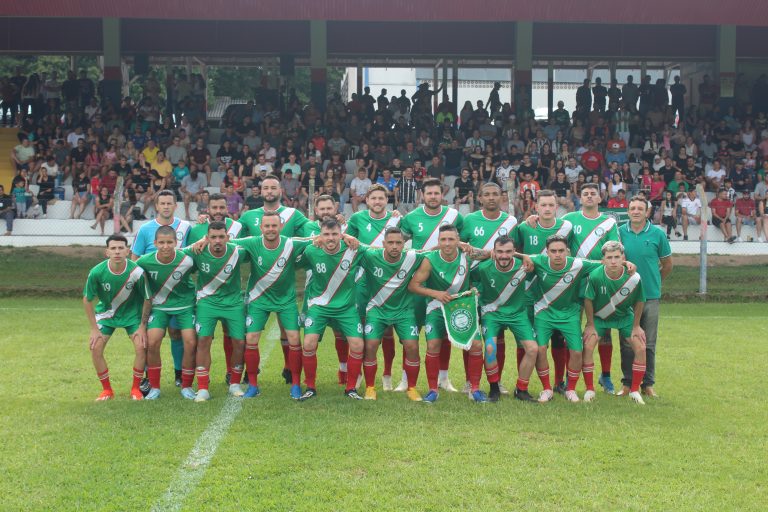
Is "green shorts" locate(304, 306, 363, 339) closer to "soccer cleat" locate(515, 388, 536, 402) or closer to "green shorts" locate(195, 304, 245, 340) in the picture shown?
"green shorts" locate(195, 304, 245, 340)

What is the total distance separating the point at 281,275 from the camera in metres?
8.67

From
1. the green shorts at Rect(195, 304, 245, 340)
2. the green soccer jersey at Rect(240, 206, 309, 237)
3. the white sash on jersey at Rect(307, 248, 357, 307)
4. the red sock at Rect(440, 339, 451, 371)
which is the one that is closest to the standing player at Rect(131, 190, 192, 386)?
the green shorts at Rect(195, 304, 245, 340)

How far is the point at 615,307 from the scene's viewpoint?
859cm

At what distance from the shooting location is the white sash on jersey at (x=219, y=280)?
28.1 ft

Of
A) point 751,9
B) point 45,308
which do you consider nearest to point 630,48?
point 751,9

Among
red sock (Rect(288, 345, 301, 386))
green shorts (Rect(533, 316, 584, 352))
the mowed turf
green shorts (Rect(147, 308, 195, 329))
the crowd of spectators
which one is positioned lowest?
the mowed turf

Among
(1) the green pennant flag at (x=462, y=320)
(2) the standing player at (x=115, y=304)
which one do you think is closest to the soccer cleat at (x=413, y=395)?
(1) the green pennant flag at (x=462, y=320)

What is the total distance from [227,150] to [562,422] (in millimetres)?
16465

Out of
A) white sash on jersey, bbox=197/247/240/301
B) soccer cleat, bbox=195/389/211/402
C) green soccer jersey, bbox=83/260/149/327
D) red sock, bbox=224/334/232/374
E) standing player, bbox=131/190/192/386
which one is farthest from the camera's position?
red sock, bbox=224/334/232/374

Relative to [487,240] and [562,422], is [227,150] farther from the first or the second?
[562,422]

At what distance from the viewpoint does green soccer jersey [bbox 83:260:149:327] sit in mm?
8453

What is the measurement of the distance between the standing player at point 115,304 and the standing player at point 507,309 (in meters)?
3.07

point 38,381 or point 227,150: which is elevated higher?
point 227,150

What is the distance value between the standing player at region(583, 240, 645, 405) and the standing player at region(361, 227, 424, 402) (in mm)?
1553
